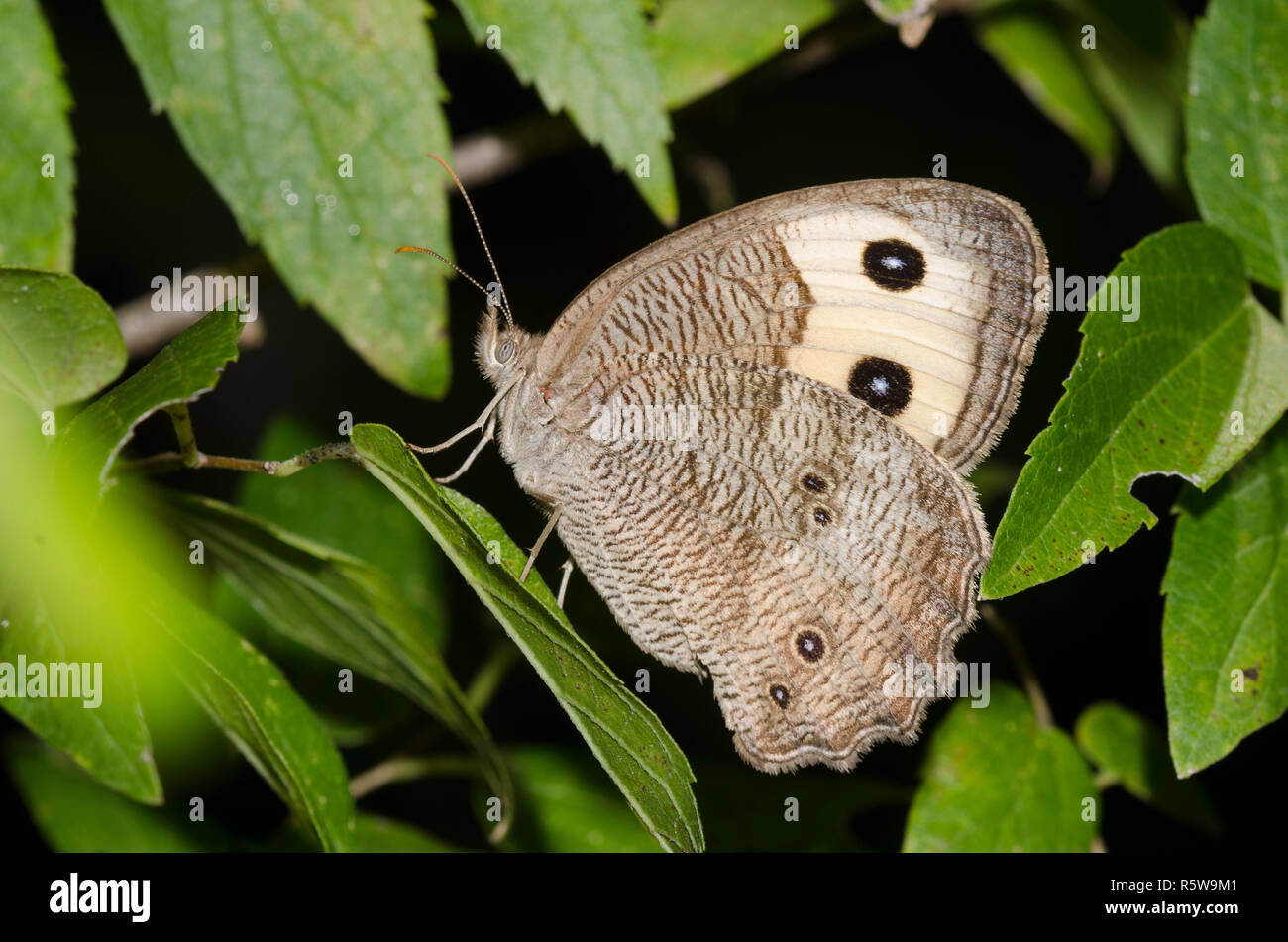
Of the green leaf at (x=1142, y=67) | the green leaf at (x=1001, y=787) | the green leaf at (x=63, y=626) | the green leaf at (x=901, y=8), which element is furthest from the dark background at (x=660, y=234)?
the green leaf at (x=63, y=626)

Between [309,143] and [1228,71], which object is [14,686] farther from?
[1228,71]

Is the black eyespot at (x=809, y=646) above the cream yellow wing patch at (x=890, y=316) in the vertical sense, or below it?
below

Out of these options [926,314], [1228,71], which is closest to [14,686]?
[926,314]

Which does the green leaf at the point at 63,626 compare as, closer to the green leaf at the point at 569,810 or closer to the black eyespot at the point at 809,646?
the green leaf at the point at 569,810
